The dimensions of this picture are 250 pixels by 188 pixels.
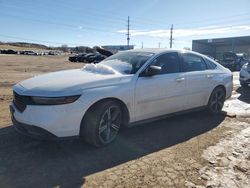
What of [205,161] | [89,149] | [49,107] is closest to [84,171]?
[89,149]

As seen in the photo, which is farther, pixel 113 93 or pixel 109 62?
pixel 109 62

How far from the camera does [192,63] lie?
19.1 feet

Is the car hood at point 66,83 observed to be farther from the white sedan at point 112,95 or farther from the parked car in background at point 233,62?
the parked car in background at point 233,62

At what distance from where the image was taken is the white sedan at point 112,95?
12.1ft

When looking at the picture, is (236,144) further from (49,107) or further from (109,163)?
(49,107)

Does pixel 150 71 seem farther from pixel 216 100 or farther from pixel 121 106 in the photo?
pixel 216 100

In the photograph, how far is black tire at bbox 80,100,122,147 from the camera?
3.99m

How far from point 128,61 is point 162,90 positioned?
84 cm

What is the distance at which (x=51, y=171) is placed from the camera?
3402 millimetres

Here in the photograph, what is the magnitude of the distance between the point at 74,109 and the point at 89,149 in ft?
2.46

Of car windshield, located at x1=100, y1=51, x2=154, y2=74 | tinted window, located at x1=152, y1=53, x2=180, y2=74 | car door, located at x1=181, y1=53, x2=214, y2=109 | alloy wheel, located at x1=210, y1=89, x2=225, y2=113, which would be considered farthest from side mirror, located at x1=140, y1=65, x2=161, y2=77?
alloy wheel, located at x1=210, y1=89, x2=225, y2=113

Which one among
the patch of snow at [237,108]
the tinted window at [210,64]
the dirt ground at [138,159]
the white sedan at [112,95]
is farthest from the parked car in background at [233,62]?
the dirt ground at [138,159]

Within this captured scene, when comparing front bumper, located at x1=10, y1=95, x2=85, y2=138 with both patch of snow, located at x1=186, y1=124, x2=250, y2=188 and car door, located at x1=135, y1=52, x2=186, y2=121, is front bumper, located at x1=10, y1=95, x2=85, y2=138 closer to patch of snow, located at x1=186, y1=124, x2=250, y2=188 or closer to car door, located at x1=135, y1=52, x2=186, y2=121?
car door, located at x1=135, y1=52, x2=186, y2=121

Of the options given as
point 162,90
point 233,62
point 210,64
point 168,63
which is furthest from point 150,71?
point 233,62
